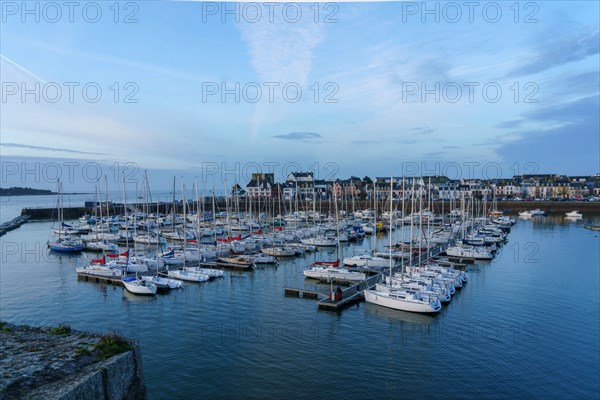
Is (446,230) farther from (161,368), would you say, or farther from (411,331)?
(161,368)

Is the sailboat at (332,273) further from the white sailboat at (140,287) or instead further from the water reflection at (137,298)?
the water reflection at (137,298)

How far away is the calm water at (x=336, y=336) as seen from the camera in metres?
16.8

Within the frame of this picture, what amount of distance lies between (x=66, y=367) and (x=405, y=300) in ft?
62.5

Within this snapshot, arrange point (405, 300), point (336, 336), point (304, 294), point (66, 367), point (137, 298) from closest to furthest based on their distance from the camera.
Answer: point (66, 367)
point (336, 336)
point (405, 300)
point (137, 298)
point (304, 294)

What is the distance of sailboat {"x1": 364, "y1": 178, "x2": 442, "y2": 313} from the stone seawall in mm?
16374

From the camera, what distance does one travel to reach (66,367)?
11086mm

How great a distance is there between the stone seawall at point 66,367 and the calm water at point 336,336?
4187 millimetres

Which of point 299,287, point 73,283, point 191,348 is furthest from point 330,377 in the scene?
point 73,283

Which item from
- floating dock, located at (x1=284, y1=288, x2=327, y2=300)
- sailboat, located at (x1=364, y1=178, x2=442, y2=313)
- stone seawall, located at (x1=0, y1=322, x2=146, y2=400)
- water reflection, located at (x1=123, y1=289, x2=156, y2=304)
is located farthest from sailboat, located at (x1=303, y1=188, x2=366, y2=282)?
stone seawall, located at (x1=0, y1=322, x2=146, y2=400)

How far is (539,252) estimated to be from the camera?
47.5m

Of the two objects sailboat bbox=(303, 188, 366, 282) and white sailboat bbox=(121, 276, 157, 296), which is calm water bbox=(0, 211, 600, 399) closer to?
white sailboat bbox=(121, 276, 157, 296)

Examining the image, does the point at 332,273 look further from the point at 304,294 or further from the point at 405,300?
the point at 405,300

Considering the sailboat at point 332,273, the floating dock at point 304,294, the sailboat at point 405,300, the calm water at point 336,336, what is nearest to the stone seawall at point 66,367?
the calm water at point 336,336

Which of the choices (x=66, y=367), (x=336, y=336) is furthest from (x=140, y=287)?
(x=66, y=367)
